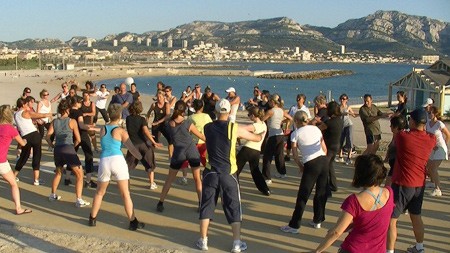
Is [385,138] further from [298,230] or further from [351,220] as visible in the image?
[351,220]

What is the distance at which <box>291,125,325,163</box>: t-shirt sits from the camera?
22.6 feet

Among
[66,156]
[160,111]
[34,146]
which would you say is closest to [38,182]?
[34,146]

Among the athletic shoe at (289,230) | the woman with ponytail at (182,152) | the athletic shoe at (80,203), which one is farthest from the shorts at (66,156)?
the athletic shoe at (289,230)

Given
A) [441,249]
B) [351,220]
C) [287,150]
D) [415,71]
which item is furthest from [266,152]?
[415,71]

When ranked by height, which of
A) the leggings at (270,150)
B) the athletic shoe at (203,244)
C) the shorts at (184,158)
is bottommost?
the athletic shoe at (203,244)

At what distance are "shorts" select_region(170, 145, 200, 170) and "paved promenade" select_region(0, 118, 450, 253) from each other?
0.74m

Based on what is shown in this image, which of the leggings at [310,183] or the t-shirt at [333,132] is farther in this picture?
the t-shirt at [333,132]

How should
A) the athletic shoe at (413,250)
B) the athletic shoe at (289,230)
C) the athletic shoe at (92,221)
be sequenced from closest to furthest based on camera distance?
1. the athletic shoe at (413,250)
2. the athletic shoe at (289,230)
3. the athletic shoe at (92,221)

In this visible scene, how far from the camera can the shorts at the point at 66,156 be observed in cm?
816

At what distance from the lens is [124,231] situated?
22.9 ft

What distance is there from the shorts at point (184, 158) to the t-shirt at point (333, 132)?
6.77 feet

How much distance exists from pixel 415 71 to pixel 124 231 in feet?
78.8

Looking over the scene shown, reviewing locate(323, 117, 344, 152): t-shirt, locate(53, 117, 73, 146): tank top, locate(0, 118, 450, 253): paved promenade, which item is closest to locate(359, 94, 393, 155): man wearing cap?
locate(0, 118, 450, 253): paved promenade

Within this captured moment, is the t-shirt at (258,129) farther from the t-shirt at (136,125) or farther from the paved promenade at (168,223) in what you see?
the t-shirt at (136,125)
